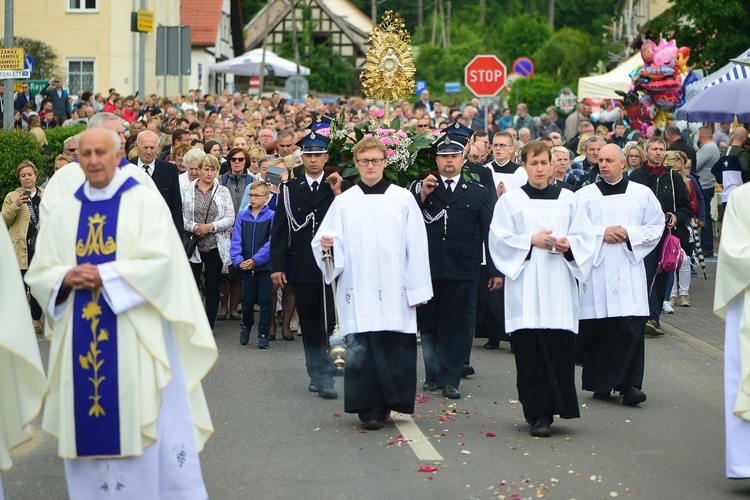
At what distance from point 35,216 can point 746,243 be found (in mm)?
8479

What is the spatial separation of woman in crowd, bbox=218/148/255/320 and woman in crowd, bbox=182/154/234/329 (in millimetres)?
690

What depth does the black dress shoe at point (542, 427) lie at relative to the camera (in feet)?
30.3

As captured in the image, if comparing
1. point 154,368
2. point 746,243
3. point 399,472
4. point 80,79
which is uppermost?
point 80,79

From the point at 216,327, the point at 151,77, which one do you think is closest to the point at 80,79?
the point at 151,77

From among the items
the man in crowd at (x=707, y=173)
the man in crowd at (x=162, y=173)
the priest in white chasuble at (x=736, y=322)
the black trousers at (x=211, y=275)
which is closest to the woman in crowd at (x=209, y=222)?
the black trousers at (x=211, y=275)

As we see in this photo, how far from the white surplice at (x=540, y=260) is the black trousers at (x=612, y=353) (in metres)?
1.33

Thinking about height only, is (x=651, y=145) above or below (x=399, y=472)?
above

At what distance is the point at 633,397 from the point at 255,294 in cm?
482

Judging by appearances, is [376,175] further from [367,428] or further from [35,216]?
[35,216]

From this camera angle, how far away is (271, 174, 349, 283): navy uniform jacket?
1115 centimetres

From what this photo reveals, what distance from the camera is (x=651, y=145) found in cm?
1415

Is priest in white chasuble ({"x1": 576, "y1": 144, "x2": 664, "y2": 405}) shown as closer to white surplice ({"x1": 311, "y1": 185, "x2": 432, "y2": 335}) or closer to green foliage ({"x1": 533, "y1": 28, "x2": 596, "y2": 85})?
white surplice ({"x1": 311, "y1": 185, "x2": 432, "y2": 335})

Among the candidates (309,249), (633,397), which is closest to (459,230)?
(309,249)

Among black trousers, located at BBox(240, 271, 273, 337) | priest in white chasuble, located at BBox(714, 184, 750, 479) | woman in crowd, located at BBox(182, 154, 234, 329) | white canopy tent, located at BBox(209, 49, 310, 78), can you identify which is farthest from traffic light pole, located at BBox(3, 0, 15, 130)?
white canopy tent, located at BBox(209, 49, 310, 78)
